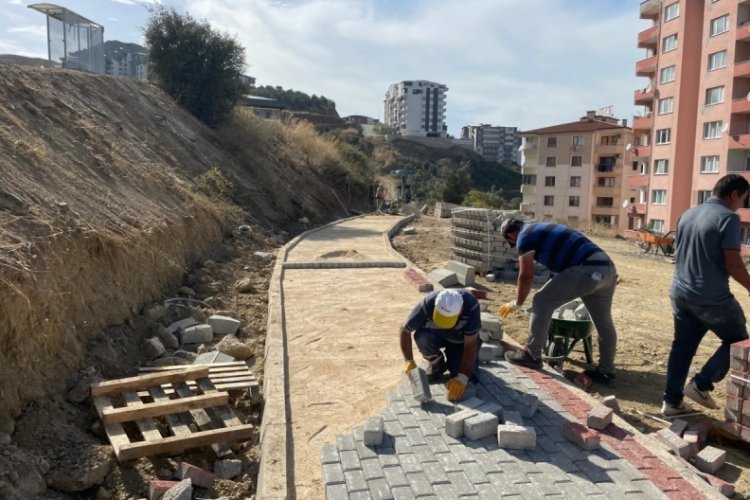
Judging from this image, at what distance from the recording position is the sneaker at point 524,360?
5270mm

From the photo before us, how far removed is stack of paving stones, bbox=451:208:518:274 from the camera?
11.3 m

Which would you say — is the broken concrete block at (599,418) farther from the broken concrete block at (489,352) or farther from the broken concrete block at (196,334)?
the broken concrete block at (196,334)

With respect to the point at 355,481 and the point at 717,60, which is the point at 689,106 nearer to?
the point at 717,60

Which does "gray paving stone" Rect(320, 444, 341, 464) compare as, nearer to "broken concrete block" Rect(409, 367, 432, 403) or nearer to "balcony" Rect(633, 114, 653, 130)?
"broken concrete block" Rect(409, 367, 432, 403)

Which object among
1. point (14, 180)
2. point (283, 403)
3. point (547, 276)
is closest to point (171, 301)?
point (14, 180)

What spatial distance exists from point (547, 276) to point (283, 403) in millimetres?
7997

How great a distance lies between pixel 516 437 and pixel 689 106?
36.1 meters

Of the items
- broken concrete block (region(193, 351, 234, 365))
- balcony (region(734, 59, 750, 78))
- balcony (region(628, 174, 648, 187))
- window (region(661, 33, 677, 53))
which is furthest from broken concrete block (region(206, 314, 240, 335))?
window (region(661, 33, 677, 53))

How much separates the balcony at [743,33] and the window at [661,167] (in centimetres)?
818

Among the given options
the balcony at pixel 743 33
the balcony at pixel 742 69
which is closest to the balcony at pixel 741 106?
the balcony at pixel 742 69

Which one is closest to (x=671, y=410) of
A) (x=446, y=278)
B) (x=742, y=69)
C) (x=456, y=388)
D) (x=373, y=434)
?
(x=456, y=388)

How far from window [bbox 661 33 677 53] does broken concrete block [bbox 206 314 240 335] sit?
121 ft

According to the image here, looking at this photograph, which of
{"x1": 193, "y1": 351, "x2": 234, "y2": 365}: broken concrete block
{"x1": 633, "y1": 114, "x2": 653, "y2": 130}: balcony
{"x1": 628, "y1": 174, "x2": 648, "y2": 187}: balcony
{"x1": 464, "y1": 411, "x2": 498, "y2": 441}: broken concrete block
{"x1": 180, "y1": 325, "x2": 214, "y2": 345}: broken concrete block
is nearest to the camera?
{"x1": 464, "y1": 411, "x2": 498, "y2": 441}: broken concrete block

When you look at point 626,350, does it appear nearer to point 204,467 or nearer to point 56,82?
point 204,467
